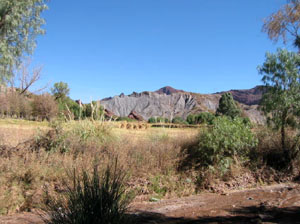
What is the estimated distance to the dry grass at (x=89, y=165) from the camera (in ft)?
18.3

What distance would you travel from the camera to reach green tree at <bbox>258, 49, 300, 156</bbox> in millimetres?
8211

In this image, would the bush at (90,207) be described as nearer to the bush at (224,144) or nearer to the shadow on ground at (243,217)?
the shadow on ground at (243,217)

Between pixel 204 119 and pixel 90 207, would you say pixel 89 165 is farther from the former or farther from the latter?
pixel 204 119

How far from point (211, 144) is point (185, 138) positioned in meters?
1.44

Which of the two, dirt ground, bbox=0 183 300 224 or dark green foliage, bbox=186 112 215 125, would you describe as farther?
dark green foliage, bbox=186 112 215 125

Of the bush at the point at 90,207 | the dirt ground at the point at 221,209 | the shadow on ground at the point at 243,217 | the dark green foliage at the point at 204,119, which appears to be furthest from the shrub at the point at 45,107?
the bush at the point at 90,207

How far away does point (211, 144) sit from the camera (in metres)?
7.71

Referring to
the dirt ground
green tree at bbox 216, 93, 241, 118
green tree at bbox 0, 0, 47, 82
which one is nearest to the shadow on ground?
the dirt ground

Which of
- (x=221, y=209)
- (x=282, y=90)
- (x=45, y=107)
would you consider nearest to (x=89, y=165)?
(x=221, y=209)

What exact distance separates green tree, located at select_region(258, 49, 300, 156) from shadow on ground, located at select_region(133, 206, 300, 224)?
407 centimetres

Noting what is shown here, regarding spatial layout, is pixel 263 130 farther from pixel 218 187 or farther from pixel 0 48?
pixel 0 48

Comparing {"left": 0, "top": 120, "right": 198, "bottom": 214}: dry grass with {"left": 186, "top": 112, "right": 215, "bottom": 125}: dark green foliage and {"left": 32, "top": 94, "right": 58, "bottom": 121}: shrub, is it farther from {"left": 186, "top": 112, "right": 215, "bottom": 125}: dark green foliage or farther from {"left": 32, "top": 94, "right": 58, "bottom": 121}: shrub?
{"left": 32, "top": 94, "right": 58, "bottom": 121}: shrub

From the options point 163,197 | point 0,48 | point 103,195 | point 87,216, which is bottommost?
point 163,197

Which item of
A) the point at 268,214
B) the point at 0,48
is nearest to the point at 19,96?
the point at 0,48
